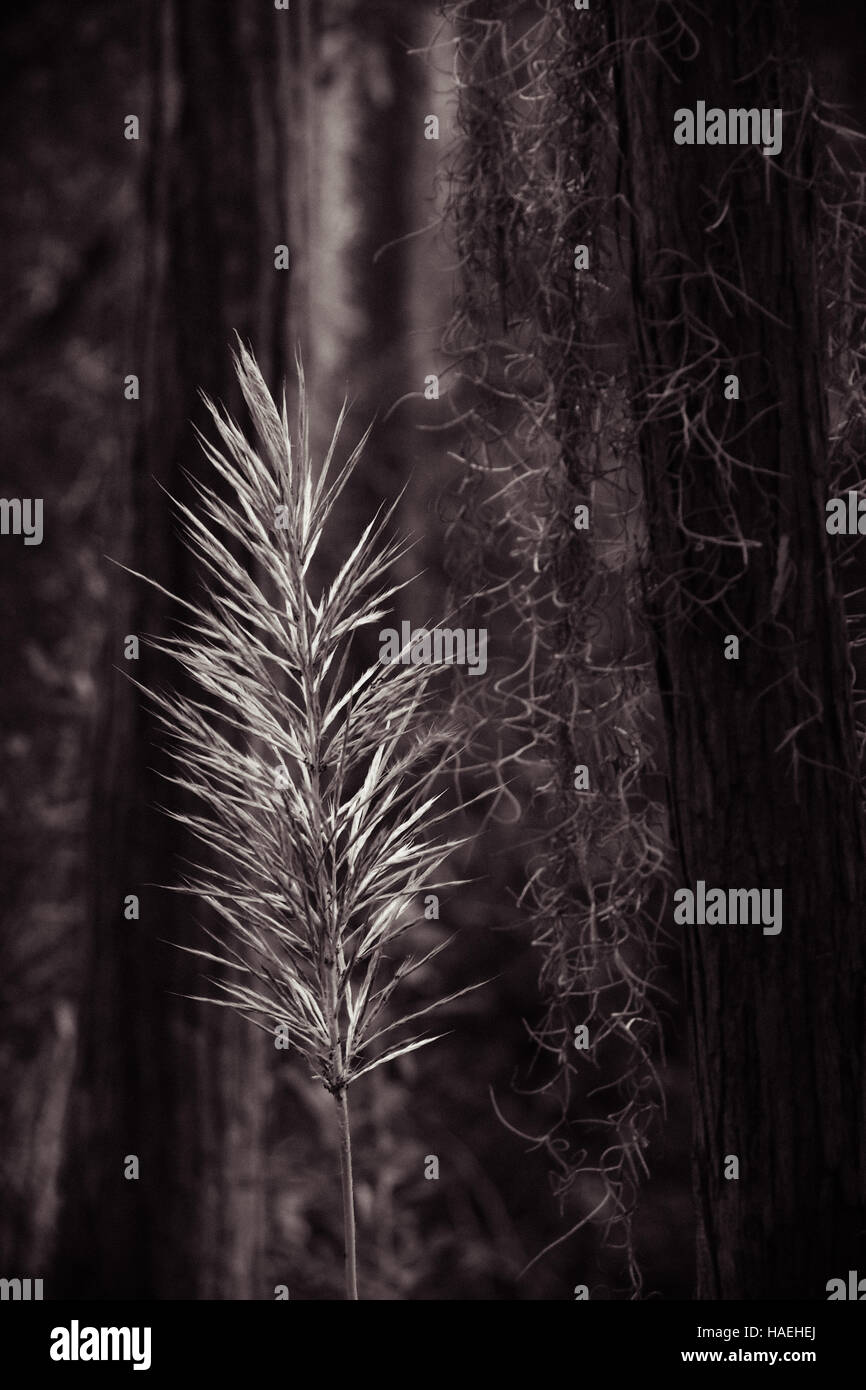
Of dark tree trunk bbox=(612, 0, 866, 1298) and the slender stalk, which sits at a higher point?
dark tree trunk bbox=(612, 0, 866, 1298)

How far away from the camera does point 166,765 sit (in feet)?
4.38

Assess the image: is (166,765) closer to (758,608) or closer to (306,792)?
(306,792)

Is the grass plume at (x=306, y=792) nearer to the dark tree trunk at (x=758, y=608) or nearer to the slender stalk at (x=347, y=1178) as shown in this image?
the slender stalk at (x=347, y=1178)

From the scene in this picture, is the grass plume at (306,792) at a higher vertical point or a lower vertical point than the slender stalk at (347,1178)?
higher

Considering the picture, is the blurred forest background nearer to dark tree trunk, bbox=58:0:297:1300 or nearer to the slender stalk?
dark tree trunk, bbox=58:0:297:1300

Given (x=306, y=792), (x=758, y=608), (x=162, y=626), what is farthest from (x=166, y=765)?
(x=758, y=608)

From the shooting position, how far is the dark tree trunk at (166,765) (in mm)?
1342

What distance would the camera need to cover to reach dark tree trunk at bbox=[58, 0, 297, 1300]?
1342 mm

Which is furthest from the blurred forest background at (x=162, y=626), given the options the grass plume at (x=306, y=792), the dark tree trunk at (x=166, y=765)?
the grass plume at (x=306, y=792)

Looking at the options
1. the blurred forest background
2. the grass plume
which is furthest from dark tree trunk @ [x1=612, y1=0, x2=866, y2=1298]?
the blurred forest background

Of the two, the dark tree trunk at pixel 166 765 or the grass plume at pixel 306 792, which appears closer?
the grass plume at pixel 306 792

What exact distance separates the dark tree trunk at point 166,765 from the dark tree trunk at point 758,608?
56 centimetres

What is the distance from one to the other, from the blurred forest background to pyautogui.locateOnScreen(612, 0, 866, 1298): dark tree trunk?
503 mm
